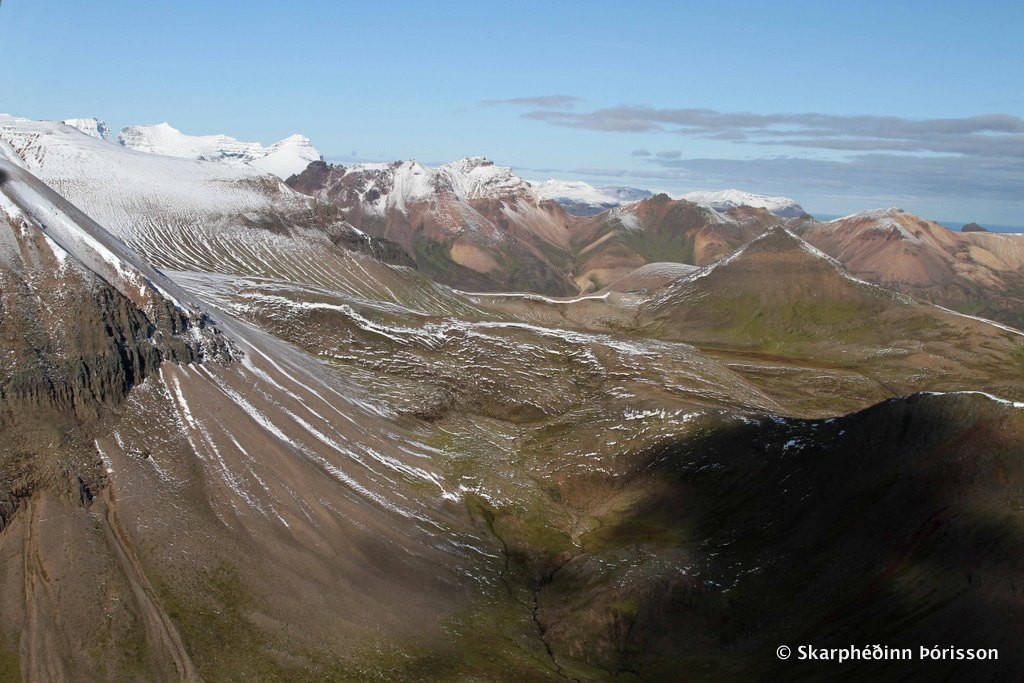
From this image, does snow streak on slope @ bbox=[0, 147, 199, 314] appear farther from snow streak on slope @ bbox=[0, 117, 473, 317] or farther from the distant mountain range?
snow streak on slope @ bbox=[0, 117, 473, 317]

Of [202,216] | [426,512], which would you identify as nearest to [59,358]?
[426,512]

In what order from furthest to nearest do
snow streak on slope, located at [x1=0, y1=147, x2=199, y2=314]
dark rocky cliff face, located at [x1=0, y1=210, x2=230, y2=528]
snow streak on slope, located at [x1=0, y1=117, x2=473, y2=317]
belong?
snow streak on slope, located at [x1=0, y1=117, x2=473, y2=317] < snow streak on slope, located at [x1=0, y1=147, x2=199, y2=314] < dark rocky cliff face, located at [x1=0, y1=210, x2=230, y2=528]

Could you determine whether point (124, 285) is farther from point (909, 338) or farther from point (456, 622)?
point (909, 338)

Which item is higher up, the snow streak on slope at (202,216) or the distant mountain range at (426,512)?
the snow streak on slope at (202,216)

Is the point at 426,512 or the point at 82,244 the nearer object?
the point at 426,512

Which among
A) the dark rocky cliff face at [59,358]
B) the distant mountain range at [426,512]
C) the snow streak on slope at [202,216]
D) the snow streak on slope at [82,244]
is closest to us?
the distant mountain range at [426,512]

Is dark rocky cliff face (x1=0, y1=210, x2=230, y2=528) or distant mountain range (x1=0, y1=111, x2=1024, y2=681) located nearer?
distant mountain range (x1=0, y1=111, x2=1024, y2=681)

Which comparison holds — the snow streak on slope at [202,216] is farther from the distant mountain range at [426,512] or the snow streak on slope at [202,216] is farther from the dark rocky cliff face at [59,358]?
the dark rocky cliff face at [59,358]

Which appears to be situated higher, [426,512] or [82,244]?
[82,244]

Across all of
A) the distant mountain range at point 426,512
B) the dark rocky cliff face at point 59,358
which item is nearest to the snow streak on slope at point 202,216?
the distant mountain range at point 426,512

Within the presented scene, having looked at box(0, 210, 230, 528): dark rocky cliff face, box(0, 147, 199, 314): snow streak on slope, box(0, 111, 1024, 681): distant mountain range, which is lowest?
box(0, 111, 1024, 681): distant mountain range

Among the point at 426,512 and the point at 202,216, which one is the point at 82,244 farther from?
the point at 202,216

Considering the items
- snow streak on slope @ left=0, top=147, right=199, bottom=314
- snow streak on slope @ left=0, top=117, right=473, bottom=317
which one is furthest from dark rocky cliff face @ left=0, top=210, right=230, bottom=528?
snow streak on slope @ left=0, top=117, right=473, bottom=317
